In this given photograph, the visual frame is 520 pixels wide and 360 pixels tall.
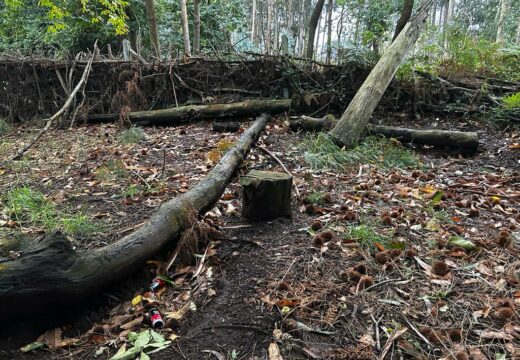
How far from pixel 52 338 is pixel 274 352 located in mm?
1242

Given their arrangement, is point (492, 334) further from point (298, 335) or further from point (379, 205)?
point (379, 205)

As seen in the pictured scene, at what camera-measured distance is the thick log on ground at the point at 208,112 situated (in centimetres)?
688

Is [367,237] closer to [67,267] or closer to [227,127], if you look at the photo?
[67,267]

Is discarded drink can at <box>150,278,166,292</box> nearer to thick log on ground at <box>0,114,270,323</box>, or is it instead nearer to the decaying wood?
thick log on ground at <box>0,114,270,323</box>

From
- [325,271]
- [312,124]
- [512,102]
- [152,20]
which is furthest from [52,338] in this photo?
[152,20]

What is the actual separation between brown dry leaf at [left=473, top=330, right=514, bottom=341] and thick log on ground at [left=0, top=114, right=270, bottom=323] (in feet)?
6.62

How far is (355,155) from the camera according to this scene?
4.75 meters

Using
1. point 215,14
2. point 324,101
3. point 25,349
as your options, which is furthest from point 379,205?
point 215,14

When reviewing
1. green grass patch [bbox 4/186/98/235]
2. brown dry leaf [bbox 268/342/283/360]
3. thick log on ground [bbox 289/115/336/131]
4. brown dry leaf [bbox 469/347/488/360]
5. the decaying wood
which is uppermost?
thick log on ground [bbox 289/115/336/131]

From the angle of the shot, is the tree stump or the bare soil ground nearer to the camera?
the bare soil ground

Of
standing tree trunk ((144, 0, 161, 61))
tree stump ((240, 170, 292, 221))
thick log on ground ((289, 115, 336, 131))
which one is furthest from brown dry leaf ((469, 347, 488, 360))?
standing tree trunk ((144, 0, 161, 61))

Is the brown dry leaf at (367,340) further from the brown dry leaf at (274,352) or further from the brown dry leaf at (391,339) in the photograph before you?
the brown dry leaf at (274,352)

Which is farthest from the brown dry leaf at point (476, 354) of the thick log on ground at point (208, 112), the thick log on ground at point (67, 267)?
the thick log on ground at point (208, 112)

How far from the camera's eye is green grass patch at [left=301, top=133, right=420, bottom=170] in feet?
14.8
